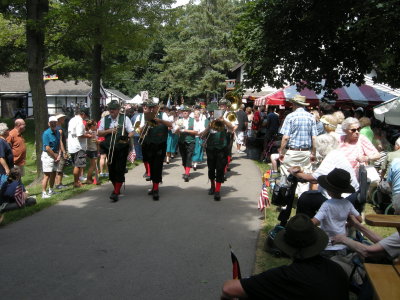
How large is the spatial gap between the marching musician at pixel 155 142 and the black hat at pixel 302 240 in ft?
19.7

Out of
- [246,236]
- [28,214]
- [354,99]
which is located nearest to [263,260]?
[246,236]

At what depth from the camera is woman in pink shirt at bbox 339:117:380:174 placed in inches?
247

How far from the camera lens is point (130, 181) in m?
10.7

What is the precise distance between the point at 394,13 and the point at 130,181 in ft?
27.3

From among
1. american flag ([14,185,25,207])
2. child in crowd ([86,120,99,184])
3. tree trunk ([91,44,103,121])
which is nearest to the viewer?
american flag ([14,185,25,207])

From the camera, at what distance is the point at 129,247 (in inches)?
226

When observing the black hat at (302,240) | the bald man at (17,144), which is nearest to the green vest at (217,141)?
the bald man at (17,144)

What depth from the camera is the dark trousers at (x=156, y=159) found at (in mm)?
8758

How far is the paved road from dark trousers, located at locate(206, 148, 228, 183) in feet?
1.61

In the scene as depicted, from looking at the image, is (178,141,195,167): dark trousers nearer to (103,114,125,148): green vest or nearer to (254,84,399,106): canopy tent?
(103,114,125,148): green vest

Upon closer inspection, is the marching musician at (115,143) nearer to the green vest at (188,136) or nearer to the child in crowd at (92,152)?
the child in crowd at (92,152)

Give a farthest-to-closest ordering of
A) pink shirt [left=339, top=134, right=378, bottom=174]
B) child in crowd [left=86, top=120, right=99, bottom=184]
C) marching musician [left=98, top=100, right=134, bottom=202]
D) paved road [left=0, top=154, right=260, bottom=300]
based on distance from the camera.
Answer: child in crowd [left=86, top=120, right=99, bottom=184]
marching musician [left=98, top=100, right=134, bottom=202]
pink shirt [left=339, top=134, right=378, bottom=174]
paved road [left=0, top=154, right=260, bottom=300]

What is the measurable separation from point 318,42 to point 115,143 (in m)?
10.6

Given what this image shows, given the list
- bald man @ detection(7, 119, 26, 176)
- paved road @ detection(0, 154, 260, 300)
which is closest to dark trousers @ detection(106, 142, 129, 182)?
paved road @ detection(0, 154, 260, 300)
